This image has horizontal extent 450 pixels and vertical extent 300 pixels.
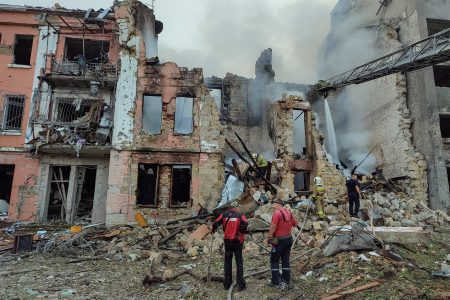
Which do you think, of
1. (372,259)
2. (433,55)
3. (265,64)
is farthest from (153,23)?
(372,259)

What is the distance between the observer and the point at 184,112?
1538 centimetres

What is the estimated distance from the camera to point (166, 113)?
583 inches

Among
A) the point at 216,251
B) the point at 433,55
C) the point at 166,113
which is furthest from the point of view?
the point at 166,113

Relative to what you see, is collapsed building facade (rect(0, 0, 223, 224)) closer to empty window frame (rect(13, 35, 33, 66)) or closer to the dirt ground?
empty window frame (rect(13, 35, 33, 66))

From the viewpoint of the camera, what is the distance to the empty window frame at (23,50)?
1613cm

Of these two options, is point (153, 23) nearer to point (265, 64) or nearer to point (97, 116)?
point (97, 116)

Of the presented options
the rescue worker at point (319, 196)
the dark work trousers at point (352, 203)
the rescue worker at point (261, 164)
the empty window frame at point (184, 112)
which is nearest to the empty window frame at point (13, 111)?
the empty window frame at point (184, 112)

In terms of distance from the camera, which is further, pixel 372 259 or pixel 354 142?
pixel 354 142

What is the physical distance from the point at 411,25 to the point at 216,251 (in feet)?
55.5

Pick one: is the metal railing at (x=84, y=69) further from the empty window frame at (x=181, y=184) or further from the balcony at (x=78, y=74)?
the empty window frame at (x=181, y=184)

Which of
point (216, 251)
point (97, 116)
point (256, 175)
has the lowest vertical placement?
point (216, 251)

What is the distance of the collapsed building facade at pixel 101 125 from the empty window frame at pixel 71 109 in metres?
0.05

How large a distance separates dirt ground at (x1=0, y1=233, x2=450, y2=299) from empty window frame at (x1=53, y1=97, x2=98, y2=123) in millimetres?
7883

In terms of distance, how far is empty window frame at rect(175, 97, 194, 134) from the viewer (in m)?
15.2
